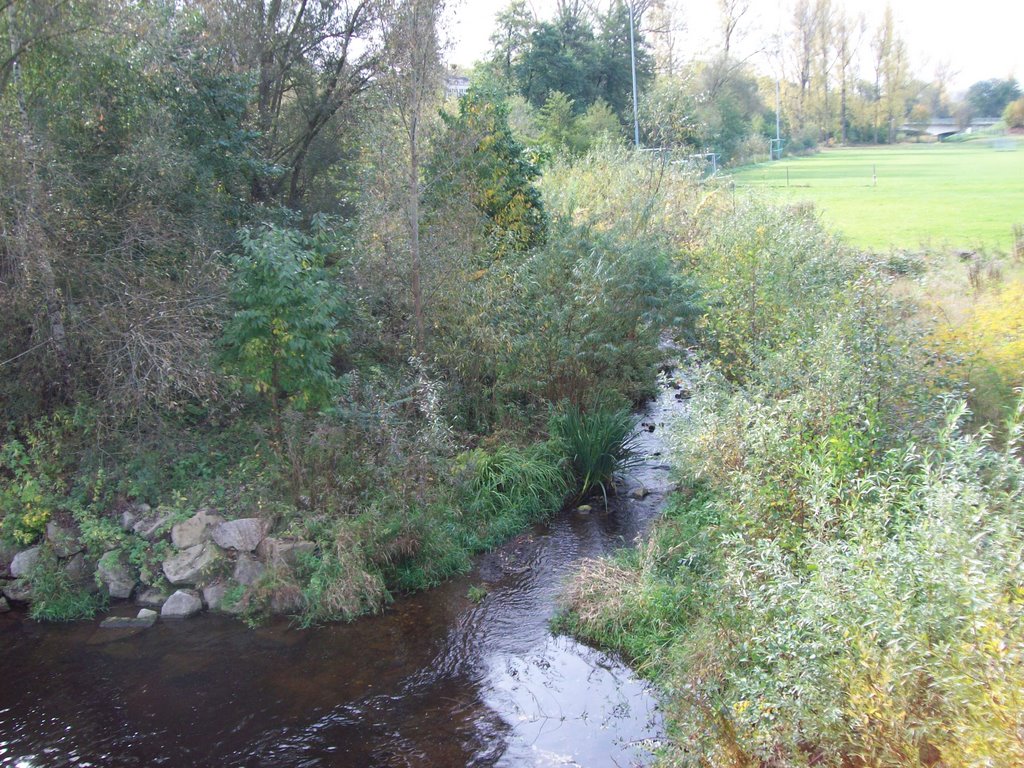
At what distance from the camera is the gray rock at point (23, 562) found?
28.0 feet

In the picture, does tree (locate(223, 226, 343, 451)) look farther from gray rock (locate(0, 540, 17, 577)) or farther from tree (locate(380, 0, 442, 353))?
gray rock (locate(0, 540, 17, 577))

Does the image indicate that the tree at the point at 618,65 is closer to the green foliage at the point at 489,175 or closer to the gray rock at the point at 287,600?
the green foliage at the point at 489,175

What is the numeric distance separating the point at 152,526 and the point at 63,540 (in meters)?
0.96

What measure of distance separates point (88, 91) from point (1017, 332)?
1162 cm

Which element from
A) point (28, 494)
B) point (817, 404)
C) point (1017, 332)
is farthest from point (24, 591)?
point (1017, 332)

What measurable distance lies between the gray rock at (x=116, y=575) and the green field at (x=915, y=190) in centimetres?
1579

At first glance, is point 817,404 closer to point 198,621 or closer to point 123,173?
point 198,621

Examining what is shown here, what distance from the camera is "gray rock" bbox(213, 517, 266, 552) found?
27.7 ft

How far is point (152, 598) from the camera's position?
8305 mm

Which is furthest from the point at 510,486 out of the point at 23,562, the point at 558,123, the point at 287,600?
the point at 558,123

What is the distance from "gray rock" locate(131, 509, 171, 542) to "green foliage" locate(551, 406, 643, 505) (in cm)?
499

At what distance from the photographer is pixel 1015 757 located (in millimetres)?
3201

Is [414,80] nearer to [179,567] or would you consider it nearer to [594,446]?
[594,446]

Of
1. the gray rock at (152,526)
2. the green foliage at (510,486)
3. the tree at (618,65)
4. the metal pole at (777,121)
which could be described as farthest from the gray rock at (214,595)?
the metal pole at (777,121)
